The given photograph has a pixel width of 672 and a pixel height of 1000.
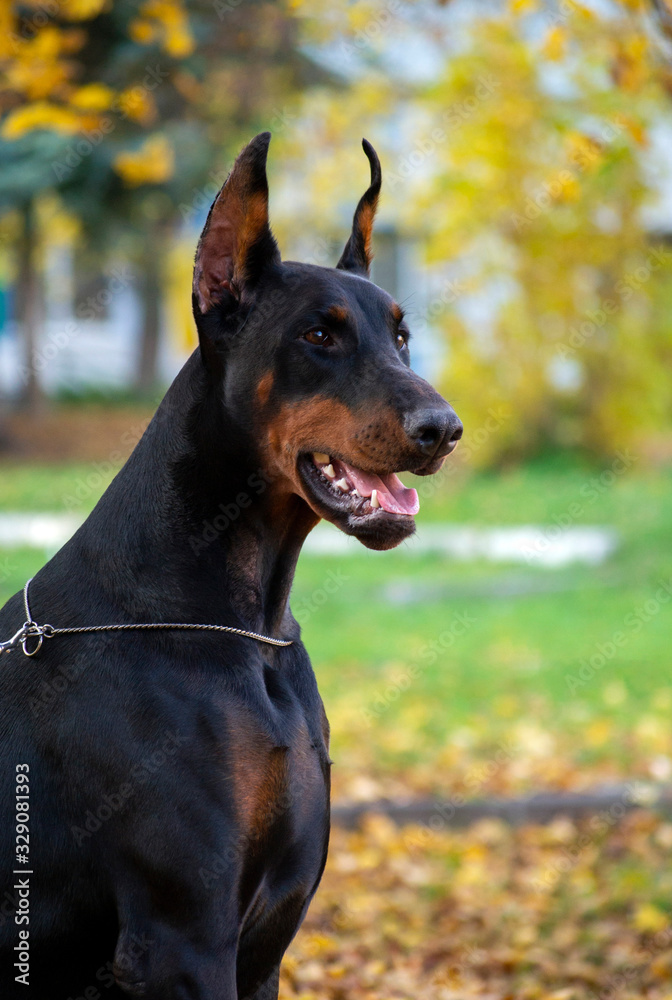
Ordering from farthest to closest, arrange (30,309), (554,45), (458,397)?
(30,309)
(458,397)
(554,45)

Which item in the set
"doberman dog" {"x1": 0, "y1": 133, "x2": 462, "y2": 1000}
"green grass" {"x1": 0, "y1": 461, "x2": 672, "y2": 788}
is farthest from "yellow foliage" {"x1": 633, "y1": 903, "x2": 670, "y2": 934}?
"doberman dog" {"x1": 0, "y1": 133, "x2": 462, "y2": 1000}

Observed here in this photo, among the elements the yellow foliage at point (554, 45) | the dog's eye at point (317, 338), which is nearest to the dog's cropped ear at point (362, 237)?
the dog's eye at point (317, 338)

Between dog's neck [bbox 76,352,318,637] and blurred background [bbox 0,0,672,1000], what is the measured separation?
364 mm

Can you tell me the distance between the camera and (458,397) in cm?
1359

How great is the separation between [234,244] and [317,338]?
0.94 feet

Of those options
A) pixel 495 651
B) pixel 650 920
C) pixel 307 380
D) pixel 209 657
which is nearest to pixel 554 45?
pixel 307 380

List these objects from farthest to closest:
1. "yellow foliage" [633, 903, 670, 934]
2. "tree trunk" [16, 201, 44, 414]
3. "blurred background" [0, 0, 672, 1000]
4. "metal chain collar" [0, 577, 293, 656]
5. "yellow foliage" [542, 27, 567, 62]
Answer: "tree trunk" [16, 201, 44, 414] < "blurred background" [0, 0, 672, 1000] < "yellow foliage" [542, 27, 567, 62] < "yellow foliage" [633, 903, 670, 934] < "metal chain collar" [0, 577, 293, 656]

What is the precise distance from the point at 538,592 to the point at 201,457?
772 centimetres

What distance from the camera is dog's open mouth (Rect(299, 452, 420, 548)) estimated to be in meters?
2.46

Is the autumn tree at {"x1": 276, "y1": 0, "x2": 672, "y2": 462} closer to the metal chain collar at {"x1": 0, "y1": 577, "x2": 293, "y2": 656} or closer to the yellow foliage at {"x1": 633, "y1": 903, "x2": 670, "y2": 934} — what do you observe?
the yellow foliage at {"x1": 633, "y1": 903, "x2": 670, "y2": 934}

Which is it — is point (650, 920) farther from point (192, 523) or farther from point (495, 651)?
point (495, 651)

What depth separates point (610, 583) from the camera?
10.2 metres

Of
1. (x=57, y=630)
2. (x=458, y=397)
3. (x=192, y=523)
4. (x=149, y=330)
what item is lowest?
(x=149, y=330)

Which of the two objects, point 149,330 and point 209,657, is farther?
point 149,330
